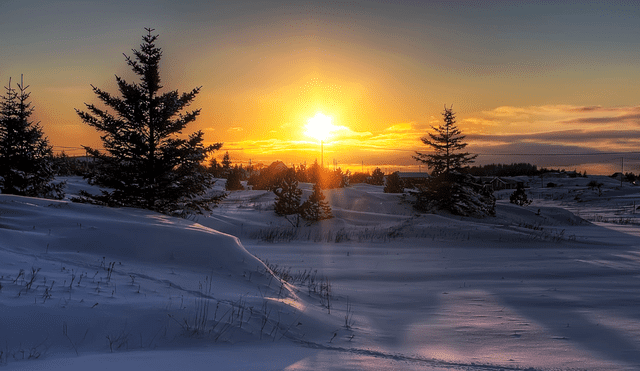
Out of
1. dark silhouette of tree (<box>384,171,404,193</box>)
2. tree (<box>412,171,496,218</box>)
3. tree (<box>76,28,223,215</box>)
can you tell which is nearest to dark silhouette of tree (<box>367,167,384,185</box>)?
dark silhouette of tree (<box>384,171,404,193</box>)

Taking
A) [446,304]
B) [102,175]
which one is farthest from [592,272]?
[102,175]

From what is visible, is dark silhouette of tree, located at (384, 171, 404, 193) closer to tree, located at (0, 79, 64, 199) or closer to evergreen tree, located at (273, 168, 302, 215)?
evergreen tree, located at (273, 168, 302, 215)

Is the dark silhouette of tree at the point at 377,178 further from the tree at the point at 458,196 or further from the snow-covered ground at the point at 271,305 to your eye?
the snow-covered ground at the point at 271,305

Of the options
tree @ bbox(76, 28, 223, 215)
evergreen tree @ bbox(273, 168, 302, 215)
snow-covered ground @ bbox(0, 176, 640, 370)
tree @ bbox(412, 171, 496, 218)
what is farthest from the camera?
tree @ bbox(412, 171, 496, 218)

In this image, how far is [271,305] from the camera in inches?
223

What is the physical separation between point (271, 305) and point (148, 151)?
1231 centimetres

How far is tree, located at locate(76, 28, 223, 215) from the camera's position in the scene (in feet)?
50.6

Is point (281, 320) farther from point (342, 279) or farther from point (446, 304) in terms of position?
point (342, 279)

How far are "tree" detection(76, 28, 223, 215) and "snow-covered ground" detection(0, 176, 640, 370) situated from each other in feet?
16.2

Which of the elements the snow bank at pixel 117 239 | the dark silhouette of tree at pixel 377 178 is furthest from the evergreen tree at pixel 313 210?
the dark silhouette of tree at pixel 377 178

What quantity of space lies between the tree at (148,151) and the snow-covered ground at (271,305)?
495 centimetres

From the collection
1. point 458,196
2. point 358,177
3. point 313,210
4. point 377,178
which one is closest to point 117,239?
point 313,210

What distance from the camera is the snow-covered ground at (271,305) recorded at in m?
4.16

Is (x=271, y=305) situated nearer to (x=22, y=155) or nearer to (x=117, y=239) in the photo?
(x=117, y=239)
